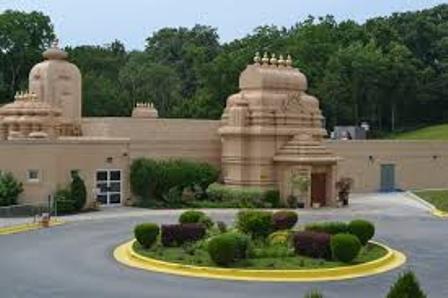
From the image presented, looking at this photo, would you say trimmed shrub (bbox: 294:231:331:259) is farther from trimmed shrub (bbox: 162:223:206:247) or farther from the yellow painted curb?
the yellow painted curb

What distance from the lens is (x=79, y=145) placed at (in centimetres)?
4325

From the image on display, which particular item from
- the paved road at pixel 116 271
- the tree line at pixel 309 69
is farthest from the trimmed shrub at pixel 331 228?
the tree line at pixel 309 69

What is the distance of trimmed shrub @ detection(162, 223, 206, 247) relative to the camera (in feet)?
89.2

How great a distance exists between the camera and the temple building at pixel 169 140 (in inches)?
1667

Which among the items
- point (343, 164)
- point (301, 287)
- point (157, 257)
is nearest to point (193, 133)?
point (343, 164)

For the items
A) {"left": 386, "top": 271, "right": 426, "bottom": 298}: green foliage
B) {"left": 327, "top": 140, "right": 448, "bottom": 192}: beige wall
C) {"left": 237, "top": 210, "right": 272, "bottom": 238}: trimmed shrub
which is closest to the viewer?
{"left": 386, "top": 271, "right": 426, "bottom": 298}: green foliage

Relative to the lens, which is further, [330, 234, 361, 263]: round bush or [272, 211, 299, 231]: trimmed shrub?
[272, 211, 299, 231]: trimmed shrub

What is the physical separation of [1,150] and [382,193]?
88.6 feet

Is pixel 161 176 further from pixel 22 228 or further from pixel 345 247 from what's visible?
pixel 345 247

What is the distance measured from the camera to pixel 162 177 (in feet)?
148

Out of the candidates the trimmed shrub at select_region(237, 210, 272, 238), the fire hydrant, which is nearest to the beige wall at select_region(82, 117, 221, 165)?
the fire hydrant

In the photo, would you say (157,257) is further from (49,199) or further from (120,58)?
(120,58)

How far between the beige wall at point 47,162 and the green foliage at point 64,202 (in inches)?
29.2

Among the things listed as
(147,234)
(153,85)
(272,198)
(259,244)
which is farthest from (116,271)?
(153,85)
